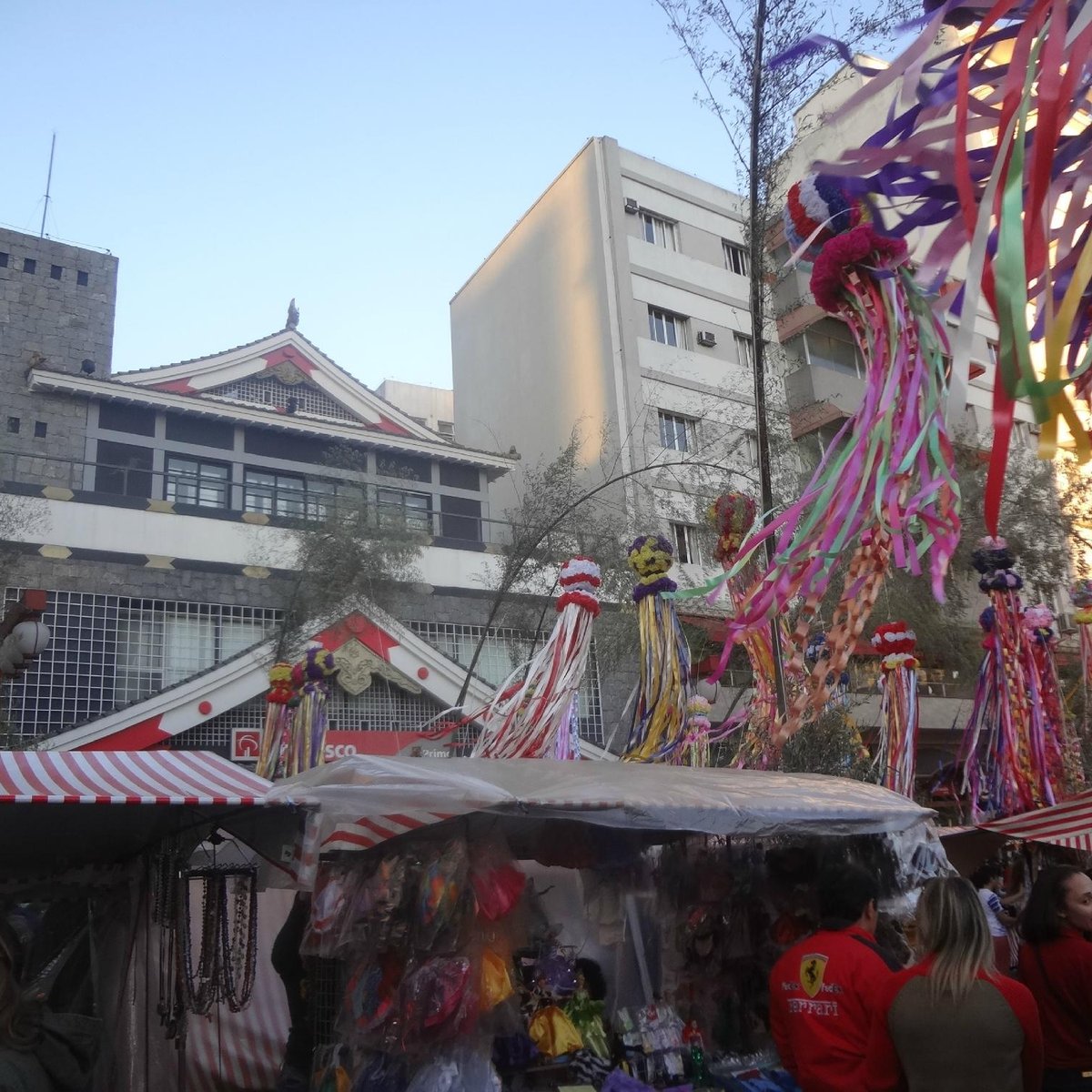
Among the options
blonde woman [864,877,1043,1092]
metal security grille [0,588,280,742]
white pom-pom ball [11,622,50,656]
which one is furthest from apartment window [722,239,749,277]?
blonde woman [864,877,1043,1092]

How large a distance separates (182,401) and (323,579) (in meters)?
4.33

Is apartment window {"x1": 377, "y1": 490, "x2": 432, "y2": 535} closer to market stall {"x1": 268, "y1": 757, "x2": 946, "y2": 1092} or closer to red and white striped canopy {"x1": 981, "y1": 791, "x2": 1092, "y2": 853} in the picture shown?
red and white striped canopy {"x1": 981, "y1": 791, "x2": 1092, "y2": 853}

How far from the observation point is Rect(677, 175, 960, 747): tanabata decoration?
9.29 feet

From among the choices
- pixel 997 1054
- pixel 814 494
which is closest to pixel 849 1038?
pixel 997 1054

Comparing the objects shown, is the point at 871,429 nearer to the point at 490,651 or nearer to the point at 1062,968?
the point at 1062,968

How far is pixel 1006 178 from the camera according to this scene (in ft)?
6.47

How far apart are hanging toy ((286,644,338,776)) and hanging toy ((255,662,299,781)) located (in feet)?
0.19

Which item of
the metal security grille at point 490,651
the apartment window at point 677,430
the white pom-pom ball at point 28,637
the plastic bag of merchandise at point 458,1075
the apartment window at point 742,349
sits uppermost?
the apartment window at point 742,349

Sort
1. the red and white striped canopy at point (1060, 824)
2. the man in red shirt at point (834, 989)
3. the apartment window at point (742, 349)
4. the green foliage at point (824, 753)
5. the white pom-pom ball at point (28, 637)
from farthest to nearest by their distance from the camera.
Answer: the apartment window at point (742, 349), the green foliage at point (824, 753), the white pom-pom ball at point (28, 637), the red and white striped canopy at point (1060, 824), the man in red shirt at point (834, 989)

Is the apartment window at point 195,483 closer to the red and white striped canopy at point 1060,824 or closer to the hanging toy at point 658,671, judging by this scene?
the hanging toy at point 658,671

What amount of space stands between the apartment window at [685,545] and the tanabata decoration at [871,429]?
1386cm

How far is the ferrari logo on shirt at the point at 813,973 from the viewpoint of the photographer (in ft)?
10.2

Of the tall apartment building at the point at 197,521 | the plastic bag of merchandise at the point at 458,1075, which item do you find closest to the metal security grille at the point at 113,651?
the tall apartment building at the point at 197,521

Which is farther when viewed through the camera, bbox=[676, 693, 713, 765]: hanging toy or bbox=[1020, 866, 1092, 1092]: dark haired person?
bbox=[676, 693, 713, 765]: hanging toy
